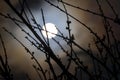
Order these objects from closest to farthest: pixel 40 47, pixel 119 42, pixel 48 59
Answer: pixel 48 59 → pixel 40 47 → pixel 119 42

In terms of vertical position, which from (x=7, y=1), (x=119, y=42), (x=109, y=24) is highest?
(x=109, y=24)

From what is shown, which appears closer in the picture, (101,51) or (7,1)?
(7,1)

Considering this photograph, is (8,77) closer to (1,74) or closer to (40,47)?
(1,74)

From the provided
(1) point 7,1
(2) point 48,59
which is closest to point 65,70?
(2) point 48,59

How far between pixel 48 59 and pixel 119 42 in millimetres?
1606

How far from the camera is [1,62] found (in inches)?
130

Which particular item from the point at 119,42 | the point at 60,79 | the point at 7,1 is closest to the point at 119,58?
the point at 119,42

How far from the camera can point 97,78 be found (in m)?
4.70

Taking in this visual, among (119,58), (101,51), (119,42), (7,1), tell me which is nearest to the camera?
(7,1)

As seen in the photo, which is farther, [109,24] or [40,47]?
[109,24]

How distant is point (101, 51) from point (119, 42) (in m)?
0.76

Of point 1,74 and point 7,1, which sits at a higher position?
point 7,1

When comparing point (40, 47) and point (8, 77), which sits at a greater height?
point (40, 47)

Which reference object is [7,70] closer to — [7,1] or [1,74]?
[1,74]
